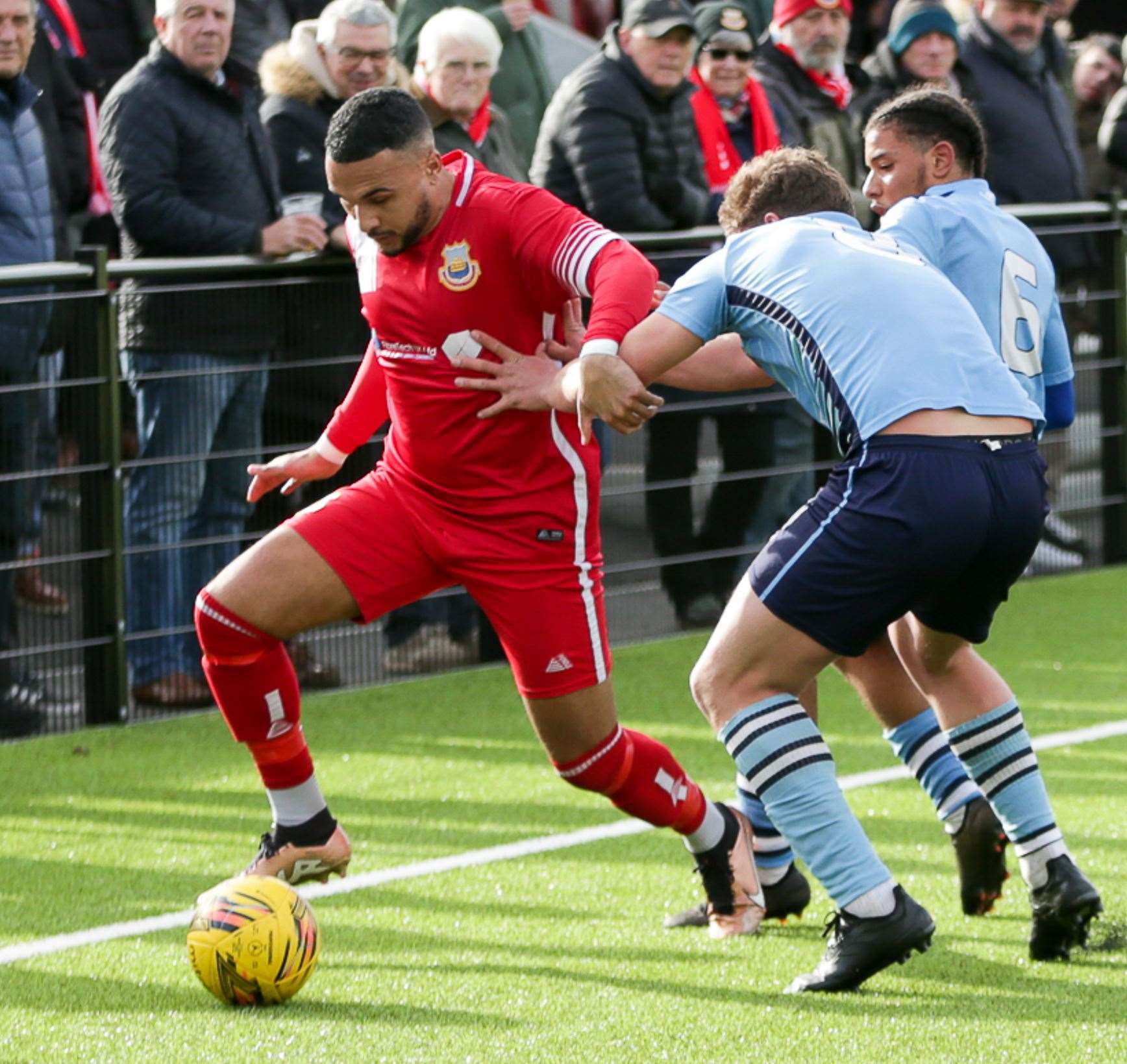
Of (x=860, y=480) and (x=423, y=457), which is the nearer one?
(x=860, y=480)

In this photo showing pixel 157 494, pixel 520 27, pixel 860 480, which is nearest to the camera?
pixel 860 480

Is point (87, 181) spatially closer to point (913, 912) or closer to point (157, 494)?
point (157, 494)

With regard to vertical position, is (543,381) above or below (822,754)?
above

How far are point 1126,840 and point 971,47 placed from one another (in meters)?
5.83

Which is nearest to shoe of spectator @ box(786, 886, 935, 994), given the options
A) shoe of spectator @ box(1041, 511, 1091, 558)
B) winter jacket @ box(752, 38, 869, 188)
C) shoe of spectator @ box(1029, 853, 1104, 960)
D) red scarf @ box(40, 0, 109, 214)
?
shoe of spectator @ box(1029, 853, 1104, 960)

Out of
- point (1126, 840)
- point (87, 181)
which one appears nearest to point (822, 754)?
point (1126, 840)

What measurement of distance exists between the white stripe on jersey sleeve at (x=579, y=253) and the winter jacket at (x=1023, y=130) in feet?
20.0

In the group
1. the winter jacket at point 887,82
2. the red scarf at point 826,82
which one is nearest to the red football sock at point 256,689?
the red scarf at point 826,82

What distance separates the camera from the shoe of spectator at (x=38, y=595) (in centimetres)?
780

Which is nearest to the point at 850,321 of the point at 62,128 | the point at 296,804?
the point at 296,804

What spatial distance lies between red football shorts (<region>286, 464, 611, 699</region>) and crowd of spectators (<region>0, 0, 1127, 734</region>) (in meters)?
2.68

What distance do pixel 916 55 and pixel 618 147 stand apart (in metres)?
2.23

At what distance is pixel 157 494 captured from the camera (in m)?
8.16

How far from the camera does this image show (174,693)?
8.34m
